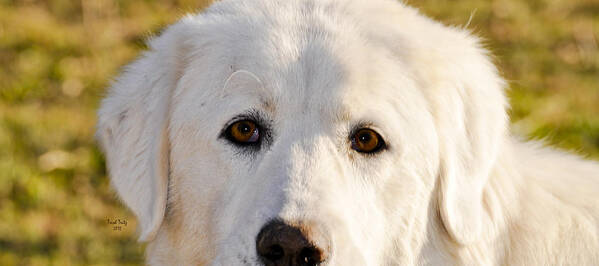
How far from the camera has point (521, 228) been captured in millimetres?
3508

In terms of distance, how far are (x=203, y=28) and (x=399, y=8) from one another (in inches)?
33.8

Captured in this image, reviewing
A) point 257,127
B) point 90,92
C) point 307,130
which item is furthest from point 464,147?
point 90,92

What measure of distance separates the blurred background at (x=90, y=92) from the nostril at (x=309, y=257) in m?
2.06

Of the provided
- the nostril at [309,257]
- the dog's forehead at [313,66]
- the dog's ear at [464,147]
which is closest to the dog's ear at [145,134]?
the dog's forehead at [313,66]

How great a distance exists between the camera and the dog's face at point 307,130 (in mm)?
3252

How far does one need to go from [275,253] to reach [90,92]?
475 centimetres

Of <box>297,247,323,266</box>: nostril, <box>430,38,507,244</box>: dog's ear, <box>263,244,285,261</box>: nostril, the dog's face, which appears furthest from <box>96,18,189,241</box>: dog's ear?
<box>430,38,507,244</box>: dog's ear

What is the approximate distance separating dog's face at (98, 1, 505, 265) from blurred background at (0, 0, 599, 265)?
43.0 inches

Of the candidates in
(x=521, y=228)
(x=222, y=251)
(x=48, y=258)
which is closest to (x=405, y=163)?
(x=521, y=228)

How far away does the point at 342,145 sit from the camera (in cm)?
334

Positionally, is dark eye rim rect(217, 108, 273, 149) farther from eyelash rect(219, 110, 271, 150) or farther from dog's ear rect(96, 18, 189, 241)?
dog's ear rect(96, 18, 189, 241)

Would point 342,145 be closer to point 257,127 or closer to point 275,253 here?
Result: point 257,127

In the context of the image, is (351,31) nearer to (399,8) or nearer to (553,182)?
(399,8)

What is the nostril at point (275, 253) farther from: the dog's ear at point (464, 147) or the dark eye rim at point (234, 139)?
the dog's ear at point (464, 147)
